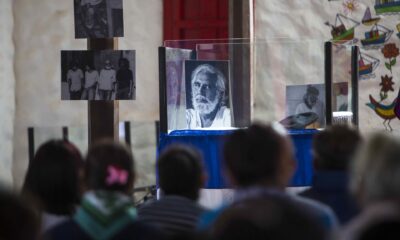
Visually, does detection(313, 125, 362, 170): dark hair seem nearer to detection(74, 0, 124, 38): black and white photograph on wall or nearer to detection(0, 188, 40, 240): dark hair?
detection(0, 188, 40, 240): dark hair

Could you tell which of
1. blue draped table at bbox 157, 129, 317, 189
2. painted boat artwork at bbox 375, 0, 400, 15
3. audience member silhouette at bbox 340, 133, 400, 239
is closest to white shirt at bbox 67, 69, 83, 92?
blue draped table at bbox 157, 129, 317, 189

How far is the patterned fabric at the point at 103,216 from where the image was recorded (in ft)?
10.8

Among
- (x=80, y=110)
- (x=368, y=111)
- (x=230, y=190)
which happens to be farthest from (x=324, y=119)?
(x=80, y=110)

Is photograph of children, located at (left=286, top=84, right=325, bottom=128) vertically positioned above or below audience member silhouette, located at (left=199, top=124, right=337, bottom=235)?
above

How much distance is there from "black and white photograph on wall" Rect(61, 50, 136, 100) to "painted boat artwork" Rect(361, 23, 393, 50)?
3055 mm

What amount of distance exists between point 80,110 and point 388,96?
2.91 metres

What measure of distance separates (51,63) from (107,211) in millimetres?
6091

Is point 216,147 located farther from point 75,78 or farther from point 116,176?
point 116,176

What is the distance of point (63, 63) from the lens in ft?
20.7

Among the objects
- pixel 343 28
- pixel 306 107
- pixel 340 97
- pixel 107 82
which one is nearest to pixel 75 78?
pixel 107 82

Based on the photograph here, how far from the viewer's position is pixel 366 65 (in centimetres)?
866

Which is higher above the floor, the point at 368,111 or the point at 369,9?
the point at 369,9

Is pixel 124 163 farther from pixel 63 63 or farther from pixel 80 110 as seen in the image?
pixel 80 110

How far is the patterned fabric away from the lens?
329cm
